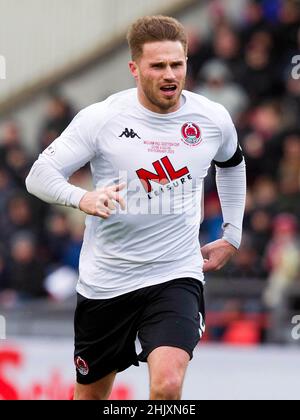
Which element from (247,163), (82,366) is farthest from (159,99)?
(247,163)

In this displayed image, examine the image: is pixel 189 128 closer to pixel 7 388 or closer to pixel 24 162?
pixel 7 388

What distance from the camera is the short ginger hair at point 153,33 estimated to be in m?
6.51

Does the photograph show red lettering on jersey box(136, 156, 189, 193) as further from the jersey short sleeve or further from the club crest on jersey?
the jersey short sleeve

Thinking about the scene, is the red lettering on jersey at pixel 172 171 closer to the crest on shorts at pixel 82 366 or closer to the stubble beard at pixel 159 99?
the stubble beard at pixel 159 99

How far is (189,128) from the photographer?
667 cm

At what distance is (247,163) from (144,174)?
578 centimetres

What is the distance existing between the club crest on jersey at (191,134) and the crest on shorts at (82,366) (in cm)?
132

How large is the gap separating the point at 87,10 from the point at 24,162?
2.09 m

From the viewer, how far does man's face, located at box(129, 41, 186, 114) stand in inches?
254

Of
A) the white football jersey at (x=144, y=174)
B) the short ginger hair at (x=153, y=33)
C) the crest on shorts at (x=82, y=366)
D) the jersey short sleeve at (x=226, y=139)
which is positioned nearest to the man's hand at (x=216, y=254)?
the white football jersey at (x=144, y=174)

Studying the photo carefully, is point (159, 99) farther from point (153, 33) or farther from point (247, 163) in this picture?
point (247, 163)

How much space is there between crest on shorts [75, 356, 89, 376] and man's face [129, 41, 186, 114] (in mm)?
1449

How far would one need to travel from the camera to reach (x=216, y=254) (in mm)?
7129
